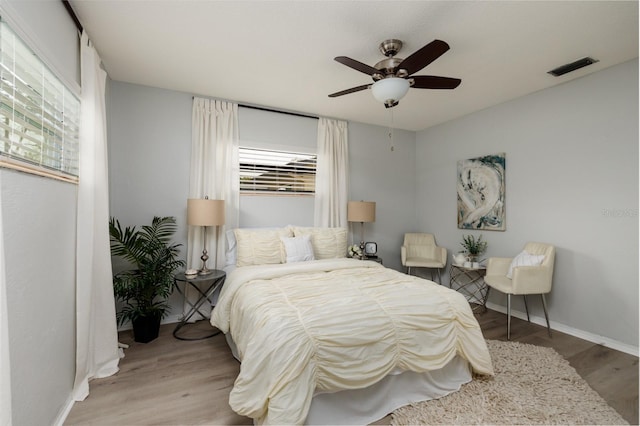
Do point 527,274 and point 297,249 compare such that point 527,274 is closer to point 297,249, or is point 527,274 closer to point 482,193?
point 482,193

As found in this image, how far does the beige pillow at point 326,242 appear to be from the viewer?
11.4ft

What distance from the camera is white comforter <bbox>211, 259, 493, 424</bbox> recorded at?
1.49m

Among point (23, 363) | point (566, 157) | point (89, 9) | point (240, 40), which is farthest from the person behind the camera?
point (566, 157)

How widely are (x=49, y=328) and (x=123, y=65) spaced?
243cm

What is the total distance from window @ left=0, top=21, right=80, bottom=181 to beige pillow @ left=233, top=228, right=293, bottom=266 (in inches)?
61.4

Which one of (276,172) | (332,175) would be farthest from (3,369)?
(332,175)

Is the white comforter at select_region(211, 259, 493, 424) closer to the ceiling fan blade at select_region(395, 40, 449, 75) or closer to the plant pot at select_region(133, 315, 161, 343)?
the plant pot at select_region(133, 315, 161, 343)

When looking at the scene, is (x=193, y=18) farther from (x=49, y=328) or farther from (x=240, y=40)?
(x=49, y=328)

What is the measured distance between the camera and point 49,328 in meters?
1.57

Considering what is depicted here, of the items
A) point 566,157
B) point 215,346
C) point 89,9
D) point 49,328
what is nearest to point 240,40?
point 89,9

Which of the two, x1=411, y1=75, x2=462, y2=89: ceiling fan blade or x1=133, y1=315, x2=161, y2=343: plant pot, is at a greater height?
x1=411, y1=75, x2=462, y2=89: ceiling fan blade

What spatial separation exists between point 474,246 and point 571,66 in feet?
7.30

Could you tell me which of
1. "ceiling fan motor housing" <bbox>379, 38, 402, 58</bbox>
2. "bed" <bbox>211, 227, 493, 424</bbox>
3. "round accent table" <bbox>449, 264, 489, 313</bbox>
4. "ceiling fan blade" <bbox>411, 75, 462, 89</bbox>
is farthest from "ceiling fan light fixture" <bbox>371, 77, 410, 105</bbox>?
"round accent table" <bbox>449, 264, 489, 313</bbox>

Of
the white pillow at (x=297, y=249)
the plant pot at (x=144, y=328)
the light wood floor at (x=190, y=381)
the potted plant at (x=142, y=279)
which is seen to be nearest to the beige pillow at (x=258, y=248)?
the white pillow at (x=297, y=249)
